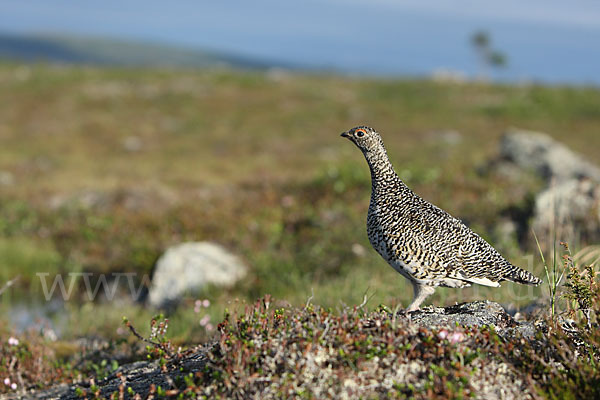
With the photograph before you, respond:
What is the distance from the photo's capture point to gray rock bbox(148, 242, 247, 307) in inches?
396

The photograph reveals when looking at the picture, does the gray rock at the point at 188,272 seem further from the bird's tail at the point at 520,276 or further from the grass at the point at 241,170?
the bird's tail at the point at 520,276

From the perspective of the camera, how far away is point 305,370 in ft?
10.7

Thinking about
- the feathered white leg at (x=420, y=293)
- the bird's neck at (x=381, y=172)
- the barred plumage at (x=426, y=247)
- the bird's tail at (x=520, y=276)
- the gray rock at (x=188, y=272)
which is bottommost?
the gray rock at (x=188, y=272)

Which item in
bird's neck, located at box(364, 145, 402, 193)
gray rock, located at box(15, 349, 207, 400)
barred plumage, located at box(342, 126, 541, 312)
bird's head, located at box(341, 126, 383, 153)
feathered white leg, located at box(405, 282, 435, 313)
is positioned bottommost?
gray rock, located at box(15, 349, 207, 400)

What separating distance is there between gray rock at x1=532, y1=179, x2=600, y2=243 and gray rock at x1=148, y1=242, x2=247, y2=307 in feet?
17.6

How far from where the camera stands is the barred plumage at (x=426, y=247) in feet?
15.5

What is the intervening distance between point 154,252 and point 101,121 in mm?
26072

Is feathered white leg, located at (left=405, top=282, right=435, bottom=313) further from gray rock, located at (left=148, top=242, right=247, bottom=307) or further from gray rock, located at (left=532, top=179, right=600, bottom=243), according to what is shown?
gray rock, located at (left=148, top=242, right=247, bottom=307)

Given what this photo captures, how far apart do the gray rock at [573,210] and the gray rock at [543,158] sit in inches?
223

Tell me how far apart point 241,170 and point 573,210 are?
16380mm

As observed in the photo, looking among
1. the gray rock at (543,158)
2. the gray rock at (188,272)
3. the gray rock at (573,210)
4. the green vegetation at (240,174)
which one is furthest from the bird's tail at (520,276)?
the gray rock at (543,158)

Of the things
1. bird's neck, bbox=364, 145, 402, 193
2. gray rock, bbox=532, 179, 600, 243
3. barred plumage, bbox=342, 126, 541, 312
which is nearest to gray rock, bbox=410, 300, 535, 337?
barred plumage, bbox=342, 126, 541, 312

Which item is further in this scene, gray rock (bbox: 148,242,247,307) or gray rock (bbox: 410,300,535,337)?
gray rock (bbox: 148,242,247,307)

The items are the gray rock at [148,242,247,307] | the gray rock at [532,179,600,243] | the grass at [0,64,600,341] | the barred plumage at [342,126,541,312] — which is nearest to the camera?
the barred plumage at [342,126,541,312]
